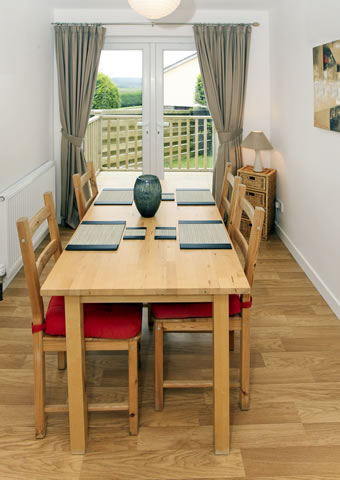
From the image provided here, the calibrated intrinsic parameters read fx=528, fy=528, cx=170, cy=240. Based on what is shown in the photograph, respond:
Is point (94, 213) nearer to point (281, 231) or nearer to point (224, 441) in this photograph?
point (224, 441)

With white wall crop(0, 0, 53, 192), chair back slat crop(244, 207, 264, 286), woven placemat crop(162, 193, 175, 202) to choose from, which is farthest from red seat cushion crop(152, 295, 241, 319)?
white wall crop(0, 0, 53, 192)

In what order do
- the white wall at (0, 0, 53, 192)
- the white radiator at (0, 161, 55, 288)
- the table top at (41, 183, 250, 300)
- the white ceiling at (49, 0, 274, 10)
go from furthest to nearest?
the white ceiling at (49, 0, 274, 10) < the white wall at (0, 0, 53, 192) < the white radiator at (0, 161, 55, 288) < the table top at (41, 183, 250, 300)

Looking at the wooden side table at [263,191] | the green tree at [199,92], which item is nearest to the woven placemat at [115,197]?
the wooden side table at [263,191]

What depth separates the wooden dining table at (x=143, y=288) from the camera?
2020mm

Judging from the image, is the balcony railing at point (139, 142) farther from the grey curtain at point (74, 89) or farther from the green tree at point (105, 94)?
the grey curtain at point (74, 89)

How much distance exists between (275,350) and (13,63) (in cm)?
308

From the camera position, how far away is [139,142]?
5934 mm

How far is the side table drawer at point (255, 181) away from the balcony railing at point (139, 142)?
736 mm

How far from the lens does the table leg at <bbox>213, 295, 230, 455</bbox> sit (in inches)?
82.8

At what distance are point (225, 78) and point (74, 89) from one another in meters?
1.58

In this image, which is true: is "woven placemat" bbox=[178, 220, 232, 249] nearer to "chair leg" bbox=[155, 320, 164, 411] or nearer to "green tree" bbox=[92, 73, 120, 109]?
"chair leg" bbox=[155, 320, 164, 411]

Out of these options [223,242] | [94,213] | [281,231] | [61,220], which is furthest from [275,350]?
[61,220]

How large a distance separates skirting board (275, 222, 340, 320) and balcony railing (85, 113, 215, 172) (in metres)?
1.30

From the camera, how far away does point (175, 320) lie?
234 centimetres
